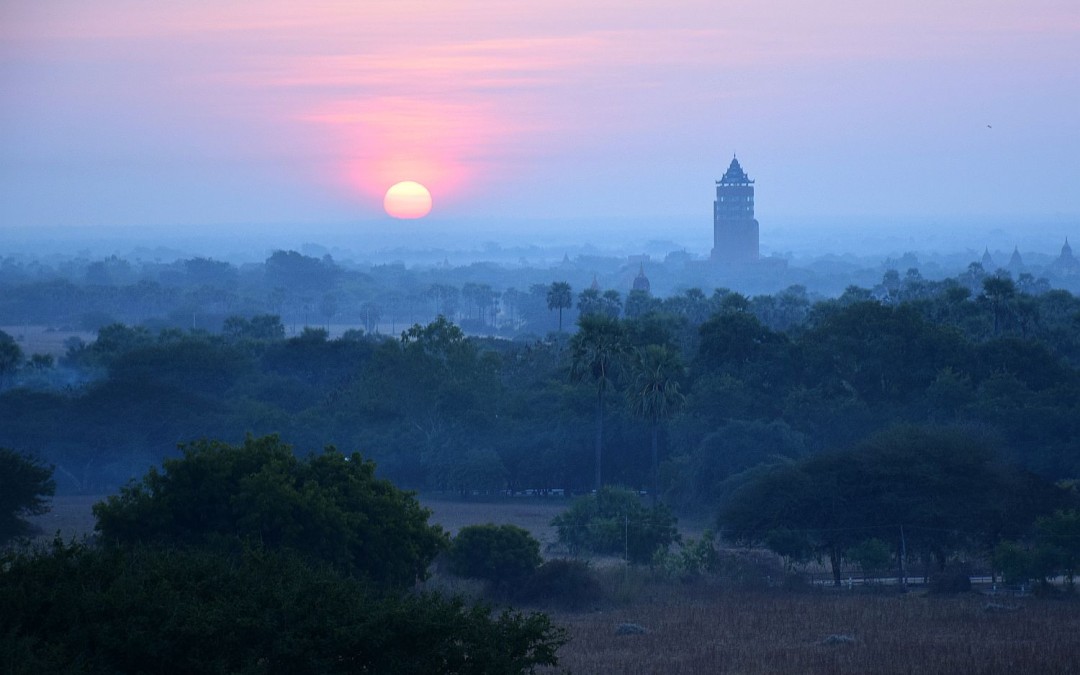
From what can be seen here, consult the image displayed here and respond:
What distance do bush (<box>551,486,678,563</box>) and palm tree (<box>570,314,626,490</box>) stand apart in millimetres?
9027

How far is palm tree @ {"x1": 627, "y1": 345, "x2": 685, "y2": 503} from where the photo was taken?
48688 millimetres

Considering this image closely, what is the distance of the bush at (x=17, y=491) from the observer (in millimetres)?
36406

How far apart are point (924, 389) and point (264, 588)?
1598 inches

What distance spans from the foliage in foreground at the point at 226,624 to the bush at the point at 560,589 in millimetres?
14522

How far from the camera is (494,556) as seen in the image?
31.7 m

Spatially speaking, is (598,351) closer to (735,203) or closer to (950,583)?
(950,583)

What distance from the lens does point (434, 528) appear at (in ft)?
90.0

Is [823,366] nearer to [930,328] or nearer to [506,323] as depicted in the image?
[930,328]

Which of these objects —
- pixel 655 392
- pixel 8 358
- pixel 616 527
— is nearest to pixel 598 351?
pixel 655 392

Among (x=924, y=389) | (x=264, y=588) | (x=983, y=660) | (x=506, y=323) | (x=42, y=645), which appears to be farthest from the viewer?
(x=506, y=323)

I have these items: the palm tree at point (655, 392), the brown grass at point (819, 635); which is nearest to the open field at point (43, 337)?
the palm tree at point (655, 392)

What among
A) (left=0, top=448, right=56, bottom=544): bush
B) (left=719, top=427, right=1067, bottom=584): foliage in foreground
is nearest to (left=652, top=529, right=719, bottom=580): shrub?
(left=719, top=427, right=1067, bottom=584): foliage in foreground

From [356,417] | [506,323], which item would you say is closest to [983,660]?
[356,417]

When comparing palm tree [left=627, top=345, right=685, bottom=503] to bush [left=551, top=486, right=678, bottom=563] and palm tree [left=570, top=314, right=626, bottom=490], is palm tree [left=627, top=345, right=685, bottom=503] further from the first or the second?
bush [left=551, top=486, right=678, bottom=563]
